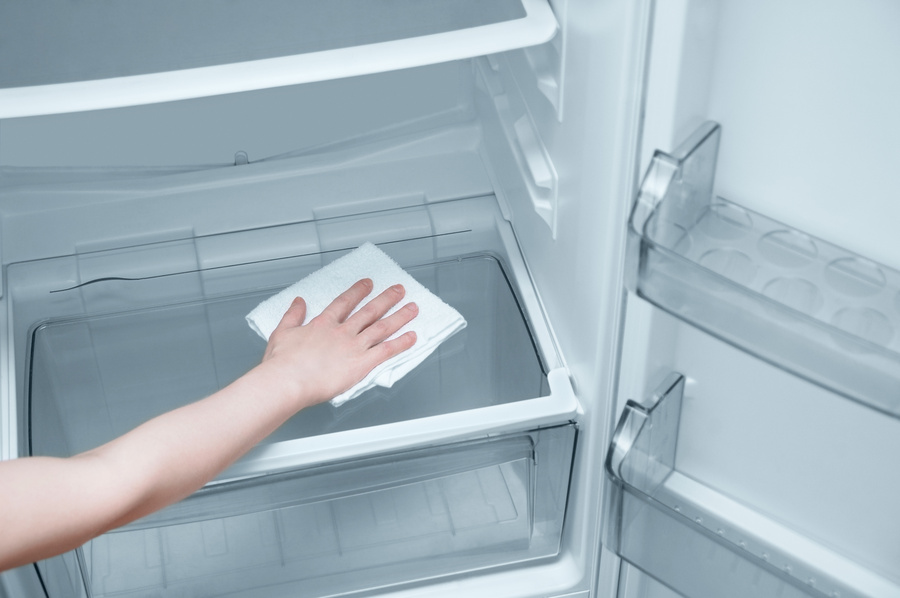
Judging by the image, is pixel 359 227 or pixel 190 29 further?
pixel 359 227

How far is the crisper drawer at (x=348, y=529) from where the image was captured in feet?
3.52

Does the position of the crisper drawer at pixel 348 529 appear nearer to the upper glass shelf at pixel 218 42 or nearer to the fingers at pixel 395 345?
the fingers at pixel 395 345

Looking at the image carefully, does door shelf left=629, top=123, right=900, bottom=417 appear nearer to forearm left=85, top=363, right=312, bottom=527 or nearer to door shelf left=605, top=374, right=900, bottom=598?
door shelf left=605, top=374, right=900, bottom=598

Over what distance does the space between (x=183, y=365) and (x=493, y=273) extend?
1.36ft

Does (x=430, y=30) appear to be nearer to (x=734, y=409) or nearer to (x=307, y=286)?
(x=307, y=286)

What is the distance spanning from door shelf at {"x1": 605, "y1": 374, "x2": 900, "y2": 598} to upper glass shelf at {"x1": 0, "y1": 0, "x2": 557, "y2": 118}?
40 cm

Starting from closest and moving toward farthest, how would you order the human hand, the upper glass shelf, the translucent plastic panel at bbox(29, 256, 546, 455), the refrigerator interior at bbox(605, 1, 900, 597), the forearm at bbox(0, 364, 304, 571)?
Result: 1. the refrigerator interior at bbox(605, 1, 900, 597)
2. the forearm at bbox(0, 364, 304, 571)
3. the upper glass shelf
4. the human hand
5. the translucent plastic panel at bbox(29, 256, 546, 455)

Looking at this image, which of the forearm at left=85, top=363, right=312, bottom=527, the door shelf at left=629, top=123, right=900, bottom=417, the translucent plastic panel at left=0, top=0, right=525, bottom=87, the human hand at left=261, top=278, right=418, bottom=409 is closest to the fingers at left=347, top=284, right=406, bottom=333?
the human hand at left=261, top=278, right=418, bottom=409

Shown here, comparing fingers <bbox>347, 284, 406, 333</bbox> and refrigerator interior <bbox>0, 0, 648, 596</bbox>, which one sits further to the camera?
fingers <bbox>347, 284, 406, 333</bbox>

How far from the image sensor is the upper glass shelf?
2.92 feet

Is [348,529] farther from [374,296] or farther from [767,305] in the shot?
[767,305]

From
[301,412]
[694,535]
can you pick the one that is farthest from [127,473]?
[694,535]

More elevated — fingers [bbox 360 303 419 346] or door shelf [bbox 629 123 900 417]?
door shelf [bbox 629 123 900 417]

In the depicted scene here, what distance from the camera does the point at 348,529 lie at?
1.17 m
